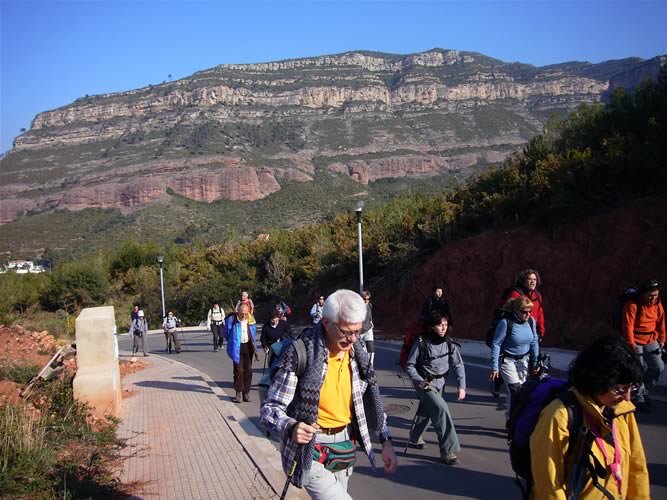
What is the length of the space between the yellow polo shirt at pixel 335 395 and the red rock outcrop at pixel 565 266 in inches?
540

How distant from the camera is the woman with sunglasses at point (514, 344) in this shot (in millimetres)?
7109

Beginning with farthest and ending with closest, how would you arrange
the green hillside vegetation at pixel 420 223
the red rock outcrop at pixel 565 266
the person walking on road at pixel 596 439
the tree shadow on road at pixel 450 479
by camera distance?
the green hillside vegetation at pixel 420 223 → the red rock outcrop at pixel 565 266 → the tree shadow on road at pixel 450 479 → the person walking on road at pixel 596 439

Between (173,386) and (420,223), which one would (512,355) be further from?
(420,223)

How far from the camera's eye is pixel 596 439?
9.87 feet

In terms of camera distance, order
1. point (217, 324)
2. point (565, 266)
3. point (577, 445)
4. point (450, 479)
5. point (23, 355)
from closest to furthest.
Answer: point (577, 445)
point (450, 479)
point (23, 355)
point (565, 266)
point (217, 324)

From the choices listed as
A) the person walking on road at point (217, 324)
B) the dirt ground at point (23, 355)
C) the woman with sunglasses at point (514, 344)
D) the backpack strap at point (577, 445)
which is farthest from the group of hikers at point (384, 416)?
the person walking on road at point (217, 324)

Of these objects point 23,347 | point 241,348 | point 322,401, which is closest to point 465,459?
point 322,401

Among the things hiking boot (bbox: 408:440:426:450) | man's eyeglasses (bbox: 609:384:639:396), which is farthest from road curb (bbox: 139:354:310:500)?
man's eyeglasses (bbox: 609:384:639:396)

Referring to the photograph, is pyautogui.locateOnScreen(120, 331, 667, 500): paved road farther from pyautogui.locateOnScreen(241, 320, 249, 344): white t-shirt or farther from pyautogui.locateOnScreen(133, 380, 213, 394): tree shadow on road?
pyautogui.locateOnScreen(133, 380, 213, 394): tree shadow on road

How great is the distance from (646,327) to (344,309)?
6.03 metres

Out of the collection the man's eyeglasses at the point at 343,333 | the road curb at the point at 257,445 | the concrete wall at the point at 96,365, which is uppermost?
the man's eyeglasses at the point at 343,333

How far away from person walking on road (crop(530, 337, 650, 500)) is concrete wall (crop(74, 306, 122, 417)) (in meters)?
7.74

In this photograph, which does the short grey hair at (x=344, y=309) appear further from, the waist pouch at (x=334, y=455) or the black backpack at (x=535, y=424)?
the black backpack at (x=535, y=424)

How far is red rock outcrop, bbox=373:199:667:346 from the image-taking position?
55.1ft
